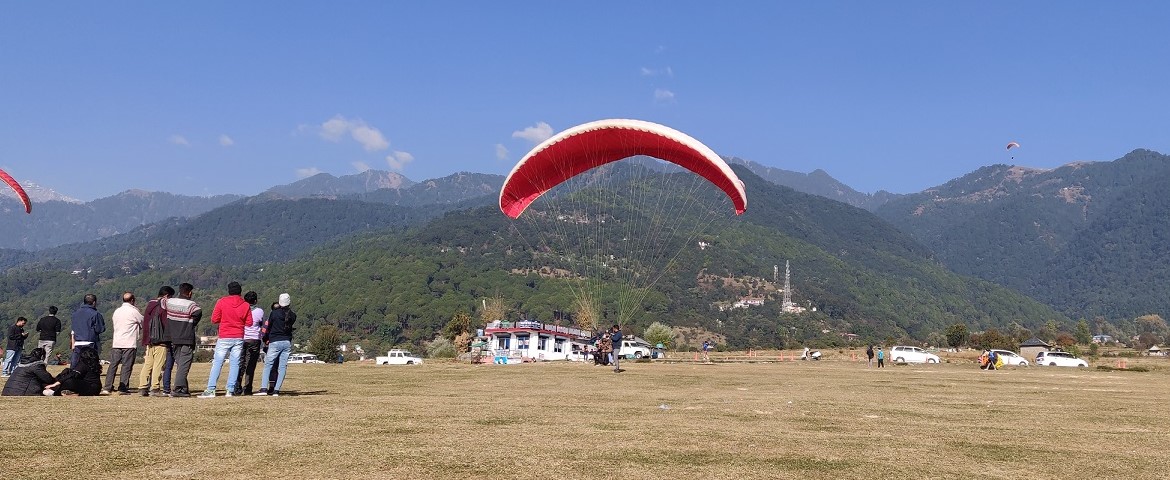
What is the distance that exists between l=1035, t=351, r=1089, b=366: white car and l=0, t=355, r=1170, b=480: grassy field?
3580 cm

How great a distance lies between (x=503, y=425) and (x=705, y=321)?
170 meters

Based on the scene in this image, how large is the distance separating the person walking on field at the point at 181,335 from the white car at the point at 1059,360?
151 feet

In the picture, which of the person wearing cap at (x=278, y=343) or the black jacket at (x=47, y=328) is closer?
the person wearing cap at (x=278, y=343)

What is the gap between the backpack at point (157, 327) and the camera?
40.8 feet

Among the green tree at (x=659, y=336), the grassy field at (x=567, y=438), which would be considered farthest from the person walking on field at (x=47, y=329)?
the green tree at (x=659, y=336)

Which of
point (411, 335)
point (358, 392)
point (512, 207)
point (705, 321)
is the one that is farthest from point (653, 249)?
point (358, 392)

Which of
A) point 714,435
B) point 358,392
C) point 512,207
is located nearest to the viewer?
point 714,435

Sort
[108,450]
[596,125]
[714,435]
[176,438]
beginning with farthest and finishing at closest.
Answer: [596,125]
[714,435]
[176,438]
[108,450]

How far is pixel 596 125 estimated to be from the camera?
24.0 metres

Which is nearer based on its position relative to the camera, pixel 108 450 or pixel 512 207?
pixel 108 450

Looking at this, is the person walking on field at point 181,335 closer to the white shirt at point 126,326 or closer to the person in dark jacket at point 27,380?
the white shirt at point 126,326

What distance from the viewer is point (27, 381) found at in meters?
11.5

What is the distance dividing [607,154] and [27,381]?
17326 mm

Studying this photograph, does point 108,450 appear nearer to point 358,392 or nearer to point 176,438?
point 176,438
